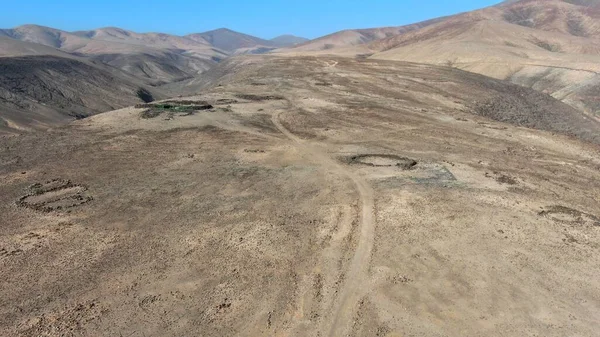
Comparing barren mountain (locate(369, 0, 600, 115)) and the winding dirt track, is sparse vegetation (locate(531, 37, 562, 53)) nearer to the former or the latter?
barren mountain (locate(369, 0, 600, 115))

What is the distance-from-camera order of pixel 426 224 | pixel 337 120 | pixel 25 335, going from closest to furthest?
pixel 25 335 < pixel 426 224 < pixel 337 120

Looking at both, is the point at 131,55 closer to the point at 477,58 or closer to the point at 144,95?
the point at 144,95

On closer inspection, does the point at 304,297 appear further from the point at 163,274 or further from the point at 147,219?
the point at 147,219

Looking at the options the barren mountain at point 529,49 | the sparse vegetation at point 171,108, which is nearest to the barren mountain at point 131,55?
the barren mountain at point 529,49

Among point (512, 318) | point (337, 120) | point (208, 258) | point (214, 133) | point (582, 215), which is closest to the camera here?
point (512, 318)

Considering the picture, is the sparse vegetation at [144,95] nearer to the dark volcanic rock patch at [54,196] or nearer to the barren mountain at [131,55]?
the barren mountain at [131,55]

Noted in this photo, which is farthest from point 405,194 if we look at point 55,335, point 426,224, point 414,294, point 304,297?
point 55,335
